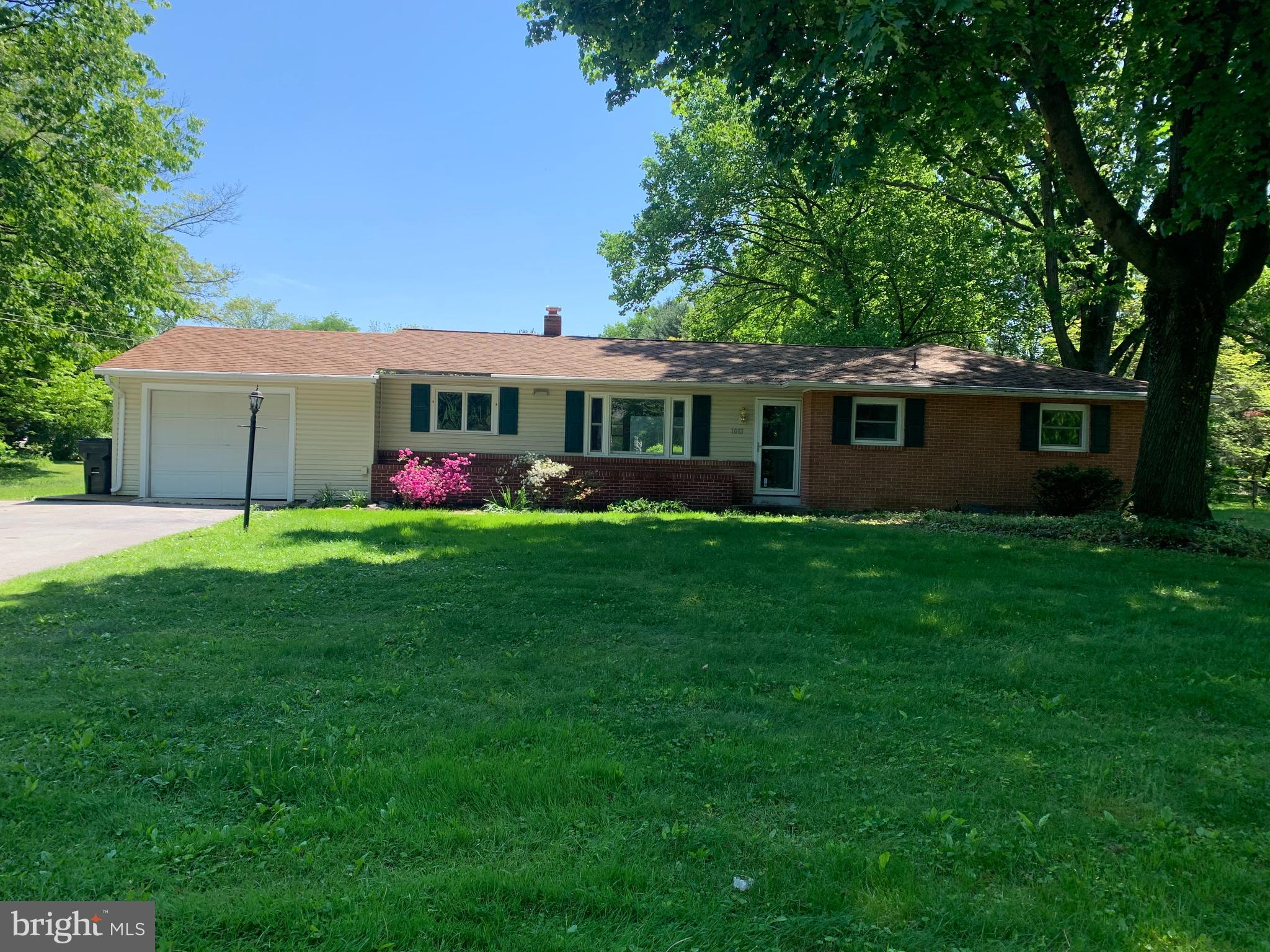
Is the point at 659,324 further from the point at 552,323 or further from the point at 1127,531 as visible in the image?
the point at 1127,531

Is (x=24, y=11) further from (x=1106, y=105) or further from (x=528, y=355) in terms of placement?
(x=1106, y=105)

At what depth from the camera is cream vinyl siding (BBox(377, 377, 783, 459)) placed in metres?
16.2

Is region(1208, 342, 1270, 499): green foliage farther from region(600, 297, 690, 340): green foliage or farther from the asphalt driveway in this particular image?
region(600, 297, 690, 340): green foliage

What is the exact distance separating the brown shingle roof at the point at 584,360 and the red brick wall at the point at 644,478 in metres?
1.71

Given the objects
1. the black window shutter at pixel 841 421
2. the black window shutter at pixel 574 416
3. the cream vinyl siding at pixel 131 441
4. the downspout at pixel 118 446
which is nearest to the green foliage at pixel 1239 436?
the black window shutter at pixel 841 421

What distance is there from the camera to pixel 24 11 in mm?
17312

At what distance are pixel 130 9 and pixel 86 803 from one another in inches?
883

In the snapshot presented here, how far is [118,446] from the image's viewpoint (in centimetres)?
1564

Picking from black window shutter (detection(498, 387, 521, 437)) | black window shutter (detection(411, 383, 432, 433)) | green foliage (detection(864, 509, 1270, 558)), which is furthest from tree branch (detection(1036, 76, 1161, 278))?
black window shutter (detection(411, 383, 432, 433))

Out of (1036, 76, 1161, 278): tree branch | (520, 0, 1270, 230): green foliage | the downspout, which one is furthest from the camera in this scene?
the downspout

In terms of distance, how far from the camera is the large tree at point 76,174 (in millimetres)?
17844

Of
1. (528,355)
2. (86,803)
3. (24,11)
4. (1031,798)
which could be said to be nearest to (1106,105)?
(528,355)

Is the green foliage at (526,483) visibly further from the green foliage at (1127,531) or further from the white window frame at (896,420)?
the green foliage at (1127,531)

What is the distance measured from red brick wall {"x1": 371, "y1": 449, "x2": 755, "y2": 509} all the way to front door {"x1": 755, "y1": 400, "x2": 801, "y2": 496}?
674 millimetres
